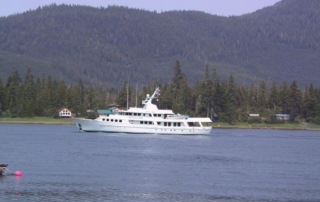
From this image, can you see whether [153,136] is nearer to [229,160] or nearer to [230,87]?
[229,160]

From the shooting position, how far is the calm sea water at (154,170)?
46875mm

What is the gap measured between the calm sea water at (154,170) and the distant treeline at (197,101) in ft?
204

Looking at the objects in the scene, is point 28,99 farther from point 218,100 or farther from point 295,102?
point 295,102

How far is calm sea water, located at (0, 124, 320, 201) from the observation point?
46.9 m

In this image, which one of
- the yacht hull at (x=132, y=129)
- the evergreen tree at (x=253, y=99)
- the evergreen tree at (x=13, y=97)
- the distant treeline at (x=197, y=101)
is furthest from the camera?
the evergreen tree at (x=253, y=99)

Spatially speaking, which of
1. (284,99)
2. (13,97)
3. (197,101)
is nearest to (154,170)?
(197,101)

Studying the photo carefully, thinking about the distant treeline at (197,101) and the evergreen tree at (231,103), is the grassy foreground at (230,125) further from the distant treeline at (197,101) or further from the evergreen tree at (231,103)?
the evergreen tree at (231,103)

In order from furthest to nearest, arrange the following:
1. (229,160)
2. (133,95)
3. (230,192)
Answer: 1. (133,95)
2. (229,160)
3. (230,192)

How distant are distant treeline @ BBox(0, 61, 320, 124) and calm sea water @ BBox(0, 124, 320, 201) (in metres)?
62.3

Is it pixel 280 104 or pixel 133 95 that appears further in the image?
pixel 133 95

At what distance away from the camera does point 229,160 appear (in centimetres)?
7031

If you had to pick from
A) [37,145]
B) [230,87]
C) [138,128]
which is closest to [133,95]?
[230,87]

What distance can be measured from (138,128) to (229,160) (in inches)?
1424

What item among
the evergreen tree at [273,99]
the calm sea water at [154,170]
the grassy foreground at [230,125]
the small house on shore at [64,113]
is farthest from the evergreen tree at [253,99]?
the calm sea water at [154,170]
